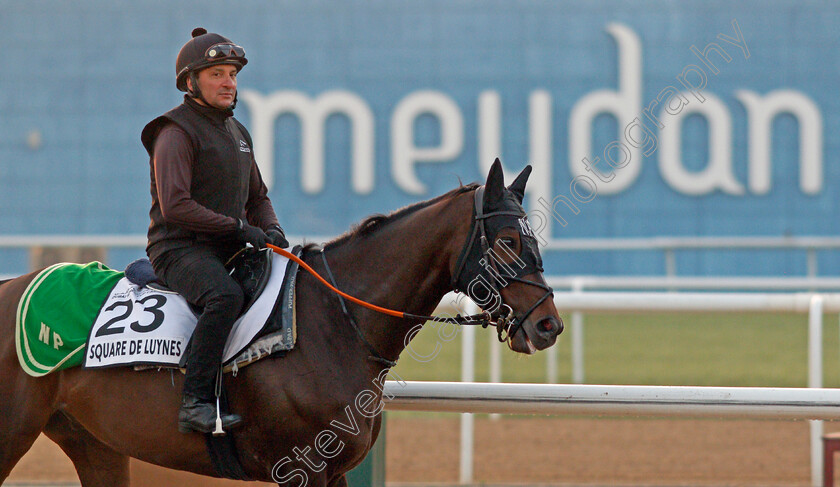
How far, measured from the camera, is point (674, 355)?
450 inches

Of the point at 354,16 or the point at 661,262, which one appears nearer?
the point at 661,262

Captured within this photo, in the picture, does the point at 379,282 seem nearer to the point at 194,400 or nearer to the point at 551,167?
the point at 194,400

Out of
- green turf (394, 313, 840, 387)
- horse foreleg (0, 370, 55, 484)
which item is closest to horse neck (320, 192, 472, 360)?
horse foreleg (0, 370, 55, 484)

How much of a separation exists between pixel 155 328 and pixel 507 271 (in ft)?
4.18

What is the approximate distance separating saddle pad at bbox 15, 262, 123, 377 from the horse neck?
967mm

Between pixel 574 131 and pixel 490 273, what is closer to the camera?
pixel 490 273

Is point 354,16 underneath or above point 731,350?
above

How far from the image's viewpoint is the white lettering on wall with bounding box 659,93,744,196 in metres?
18.1

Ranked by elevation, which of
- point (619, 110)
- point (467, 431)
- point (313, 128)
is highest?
point (619, 110)

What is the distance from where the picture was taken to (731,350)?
38.7 ft

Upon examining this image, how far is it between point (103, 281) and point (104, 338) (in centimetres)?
30

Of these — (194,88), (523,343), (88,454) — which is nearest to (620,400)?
(523,343)

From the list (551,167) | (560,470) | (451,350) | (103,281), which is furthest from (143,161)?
(103,281)

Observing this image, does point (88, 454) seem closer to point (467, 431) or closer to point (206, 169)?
point (206, 169)
